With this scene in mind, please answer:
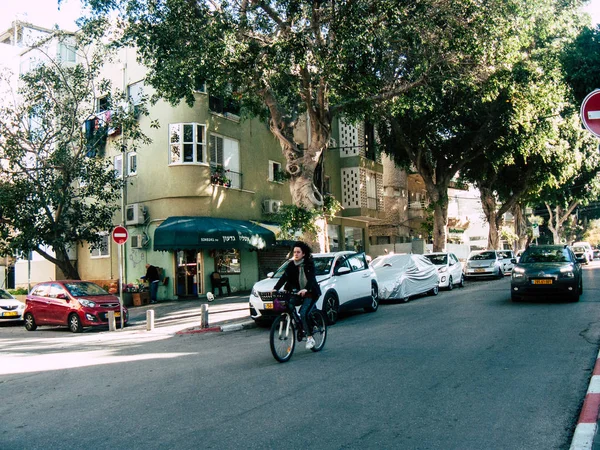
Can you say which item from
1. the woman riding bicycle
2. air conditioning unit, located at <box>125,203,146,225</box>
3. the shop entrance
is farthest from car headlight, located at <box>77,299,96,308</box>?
the woman riding bicycle

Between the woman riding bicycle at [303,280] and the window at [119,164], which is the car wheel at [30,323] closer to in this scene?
the window at [119,164]

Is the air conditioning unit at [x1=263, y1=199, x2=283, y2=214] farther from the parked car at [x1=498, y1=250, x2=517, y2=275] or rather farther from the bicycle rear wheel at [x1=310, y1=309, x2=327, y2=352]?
the bicycle rear wheel at [x1=310, y1=309, x2=327, y2=352]

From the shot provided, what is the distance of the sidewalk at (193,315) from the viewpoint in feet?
46.2

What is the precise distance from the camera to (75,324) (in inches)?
616

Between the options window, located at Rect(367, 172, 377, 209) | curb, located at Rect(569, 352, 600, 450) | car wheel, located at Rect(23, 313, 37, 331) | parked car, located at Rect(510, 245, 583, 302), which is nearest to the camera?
curb, located at Rect(569, 352, 600, 450)

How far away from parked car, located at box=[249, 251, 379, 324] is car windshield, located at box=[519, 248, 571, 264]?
4629mm

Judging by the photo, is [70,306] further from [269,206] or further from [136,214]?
[269,206]

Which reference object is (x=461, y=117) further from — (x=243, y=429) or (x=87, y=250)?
(x=243, y=429)

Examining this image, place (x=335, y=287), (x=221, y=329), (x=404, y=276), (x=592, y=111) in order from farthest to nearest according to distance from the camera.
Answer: (x=404, y=276)
(x=221, y=329)
(x=335, y=287)
(x=592, y=111)

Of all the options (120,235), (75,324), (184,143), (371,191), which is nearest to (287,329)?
(120,235)

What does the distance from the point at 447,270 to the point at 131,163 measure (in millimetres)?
14532

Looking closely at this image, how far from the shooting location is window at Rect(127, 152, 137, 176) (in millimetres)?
24344

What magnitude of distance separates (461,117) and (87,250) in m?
19.9

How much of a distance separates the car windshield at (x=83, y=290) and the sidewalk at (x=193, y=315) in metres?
1.42
